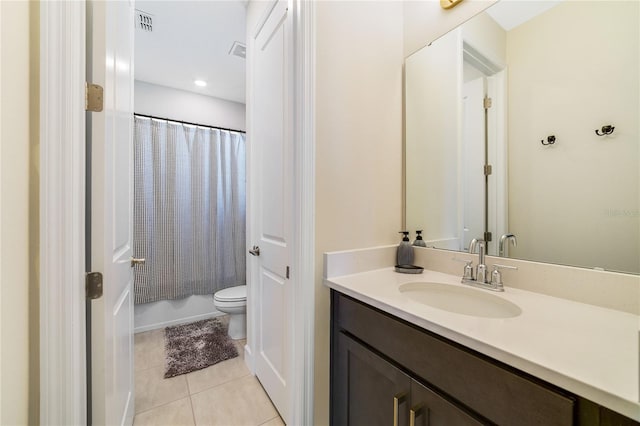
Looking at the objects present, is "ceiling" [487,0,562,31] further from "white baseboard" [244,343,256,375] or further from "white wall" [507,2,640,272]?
"white baseboard" [244,343,256,375]

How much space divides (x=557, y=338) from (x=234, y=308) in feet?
6.98

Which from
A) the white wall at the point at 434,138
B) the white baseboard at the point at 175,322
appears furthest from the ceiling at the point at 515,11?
the white baseboard at the point at 175,322

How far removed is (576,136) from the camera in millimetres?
886

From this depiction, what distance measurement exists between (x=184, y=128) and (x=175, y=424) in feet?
8.18

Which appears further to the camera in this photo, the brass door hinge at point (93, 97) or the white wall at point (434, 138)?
the white wall at point (434, 138)

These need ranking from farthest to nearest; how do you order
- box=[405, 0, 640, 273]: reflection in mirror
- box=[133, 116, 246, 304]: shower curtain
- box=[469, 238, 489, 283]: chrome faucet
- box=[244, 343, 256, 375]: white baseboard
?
box=[133, 116, 246, 304]: shower curtain < box=[244, 343, 256, 375]: white baseboard < box=[469, 238, 489, 283]: chrome faucet < box=[405, 0, 640, 273]: reflection in mirror

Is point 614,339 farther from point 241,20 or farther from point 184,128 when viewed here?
point 184,128

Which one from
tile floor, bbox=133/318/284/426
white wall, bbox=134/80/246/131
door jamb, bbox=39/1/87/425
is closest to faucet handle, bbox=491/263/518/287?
tile floor, bbox=133/318/284/426

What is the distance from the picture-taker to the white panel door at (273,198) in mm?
1249

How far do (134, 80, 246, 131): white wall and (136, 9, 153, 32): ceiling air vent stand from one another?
32.7 inches

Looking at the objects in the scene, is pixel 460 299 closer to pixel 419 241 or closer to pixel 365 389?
pixel 419 241

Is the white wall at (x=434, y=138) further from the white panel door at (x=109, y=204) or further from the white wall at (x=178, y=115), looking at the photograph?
the white wall at (x=178, y=115)

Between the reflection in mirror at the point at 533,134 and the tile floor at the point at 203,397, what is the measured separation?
4.60 ft

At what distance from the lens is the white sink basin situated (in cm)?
91
